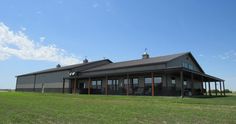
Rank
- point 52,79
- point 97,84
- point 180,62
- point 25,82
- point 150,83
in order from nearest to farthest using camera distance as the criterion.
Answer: point 150,83 → point 180,62 → point 97,84 → point 52,79 → point 25,82

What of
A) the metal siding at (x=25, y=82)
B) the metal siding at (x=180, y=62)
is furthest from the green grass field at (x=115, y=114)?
the metal siding at (x=25, y=82)

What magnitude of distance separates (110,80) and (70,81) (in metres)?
8.22

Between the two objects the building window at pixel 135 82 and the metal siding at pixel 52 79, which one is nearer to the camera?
the building window at pixel 135 82

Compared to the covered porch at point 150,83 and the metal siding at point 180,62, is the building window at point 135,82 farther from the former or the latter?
the metal siding at point 180,62

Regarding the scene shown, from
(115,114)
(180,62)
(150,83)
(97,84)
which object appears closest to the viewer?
(115,114)

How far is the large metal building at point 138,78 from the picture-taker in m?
23.5

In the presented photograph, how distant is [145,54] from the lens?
32500 millimetres

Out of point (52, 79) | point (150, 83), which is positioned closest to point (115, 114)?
point (150, 83)

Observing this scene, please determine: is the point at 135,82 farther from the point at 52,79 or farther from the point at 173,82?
the point at 52,79

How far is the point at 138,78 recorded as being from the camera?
25.6 metres

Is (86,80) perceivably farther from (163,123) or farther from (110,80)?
(163,123)

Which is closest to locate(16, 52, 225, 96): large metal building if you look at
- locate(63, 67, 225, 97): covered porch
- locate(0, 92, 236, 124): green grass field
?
locate(63, 67, 225, 97): covered porch

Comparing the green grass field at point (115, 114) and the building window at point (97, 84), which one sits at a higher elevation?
the building window at point (97, 84)

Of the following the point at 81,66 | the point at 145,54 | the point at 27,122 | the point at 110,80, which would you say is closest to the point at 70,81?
the point at 81,66
